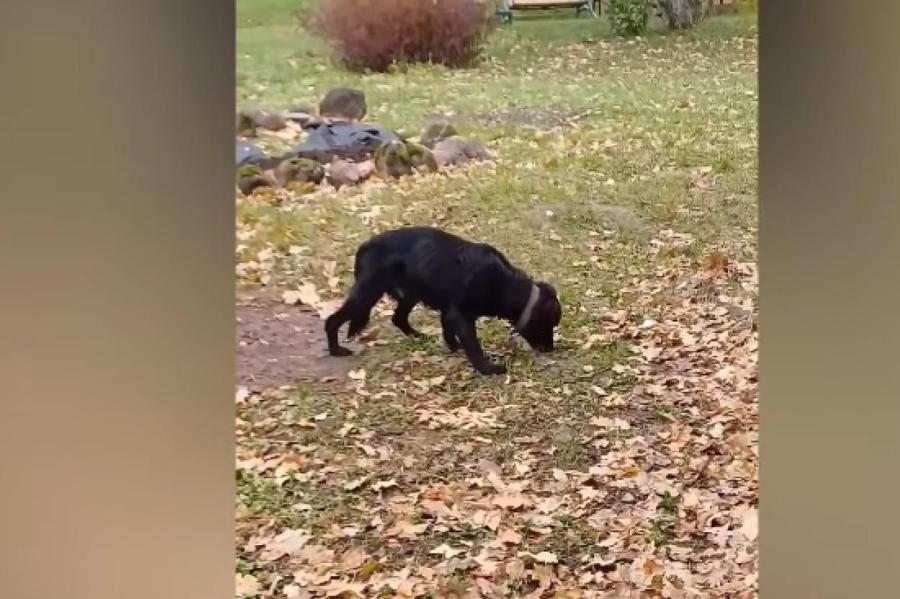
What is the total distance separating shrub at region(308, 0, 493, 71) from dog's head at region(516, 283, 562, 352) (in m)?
0.49

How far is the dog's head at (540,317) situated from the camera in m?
1.96

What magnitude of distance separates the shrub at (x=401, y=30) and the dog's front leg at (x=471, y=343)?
516mm

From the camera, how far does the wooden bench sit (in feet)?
6.58

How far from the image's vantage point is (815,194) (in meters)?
1.93

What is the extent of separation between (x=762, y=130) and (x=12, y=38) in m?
1.44

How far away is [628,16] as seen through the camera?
205cm

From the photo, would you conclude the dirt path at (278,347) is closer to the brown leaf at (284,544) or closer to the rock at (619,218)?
the brown leaf at (284,544)

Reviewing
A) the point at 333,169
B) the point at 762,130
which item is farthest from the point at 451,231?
the point at 762,130

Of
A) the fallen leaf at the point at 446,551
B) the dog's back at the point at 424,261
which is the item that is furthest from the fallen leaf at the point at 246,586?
the dog's back at the point at 424,261

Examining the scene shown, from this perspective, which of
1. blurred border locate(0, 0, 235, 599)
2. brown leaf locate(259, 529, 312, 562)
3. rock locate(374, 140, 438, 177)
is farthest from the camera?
rock locate(374, 140, 438, 177)

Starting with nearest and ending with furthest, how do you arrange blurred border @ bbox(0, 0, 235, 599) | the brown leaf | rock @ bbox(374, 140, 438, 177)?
blurred border @ bbox(0, 0, 235, 599)
the brown leaf
rock @ bbox(374, 140, 438, 177)

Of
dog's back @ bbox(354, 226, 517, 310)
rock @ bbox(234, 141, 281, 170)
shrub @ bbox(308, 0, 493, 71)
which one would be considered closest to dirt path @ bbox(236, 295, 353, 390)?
dog's back @ bbox(354, 226, 517, 310)

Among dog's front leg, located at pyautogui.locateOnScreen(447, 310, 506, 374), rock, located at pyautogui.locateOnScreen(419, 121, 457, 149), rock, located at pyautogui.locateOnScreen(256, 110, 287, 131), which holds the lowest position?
dog's front leg, located at pyautogui.locateOnScreen(447, 310, 506, 374)

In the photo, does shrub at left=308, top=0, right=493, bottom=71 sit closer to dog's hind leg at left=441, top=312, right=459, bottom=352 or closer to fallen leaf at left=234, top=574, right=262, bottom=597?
dog's hind leg at left=441, top=312, right=459, bottom=352
